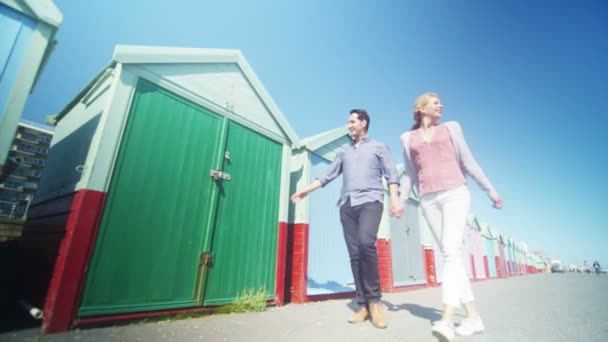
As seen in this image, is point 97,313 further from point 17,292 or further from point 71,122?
point 71,122

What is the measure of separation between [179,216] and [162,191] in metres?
0.32

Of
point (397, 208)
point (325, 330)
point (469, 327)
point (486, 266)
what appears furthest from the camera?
point (486, 266)

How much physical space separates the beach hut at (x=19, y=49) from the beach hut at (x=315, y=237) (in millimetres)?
3444

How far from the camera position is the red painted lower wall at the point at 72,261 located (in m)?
1.97

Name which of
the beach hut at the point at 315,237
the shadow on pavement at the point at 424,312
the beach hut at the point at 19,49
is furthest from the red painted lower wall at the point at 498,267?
the beach hut at the point at 19,49

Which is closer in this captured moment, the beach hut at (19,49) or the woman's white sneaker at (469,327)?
the woman's white sneaker at (469,327)

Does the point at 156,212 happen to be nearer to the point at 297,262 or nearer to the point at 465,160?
the point at 297,262

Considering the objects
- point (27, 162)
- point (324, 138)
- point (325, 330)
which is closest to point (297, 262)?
point (325, 330)

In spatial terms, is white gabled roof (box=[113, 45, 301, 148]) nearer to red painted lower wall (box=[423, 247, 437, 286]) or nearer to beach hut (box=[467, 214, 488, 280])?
red painted lower wall (box=[423, 247, 437, 286])

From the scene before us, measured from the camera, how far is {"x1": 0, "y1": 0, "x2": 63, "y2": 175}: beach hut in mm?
2035

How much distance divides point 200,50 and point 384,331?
371 cm

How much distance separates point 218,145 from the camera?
339cm

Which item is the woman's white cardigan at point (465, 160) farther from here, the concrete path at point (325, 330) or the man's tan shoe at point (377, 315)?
the man's tan shoe at point (377, 315)

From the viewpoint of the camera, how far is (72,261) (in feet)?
6.86
